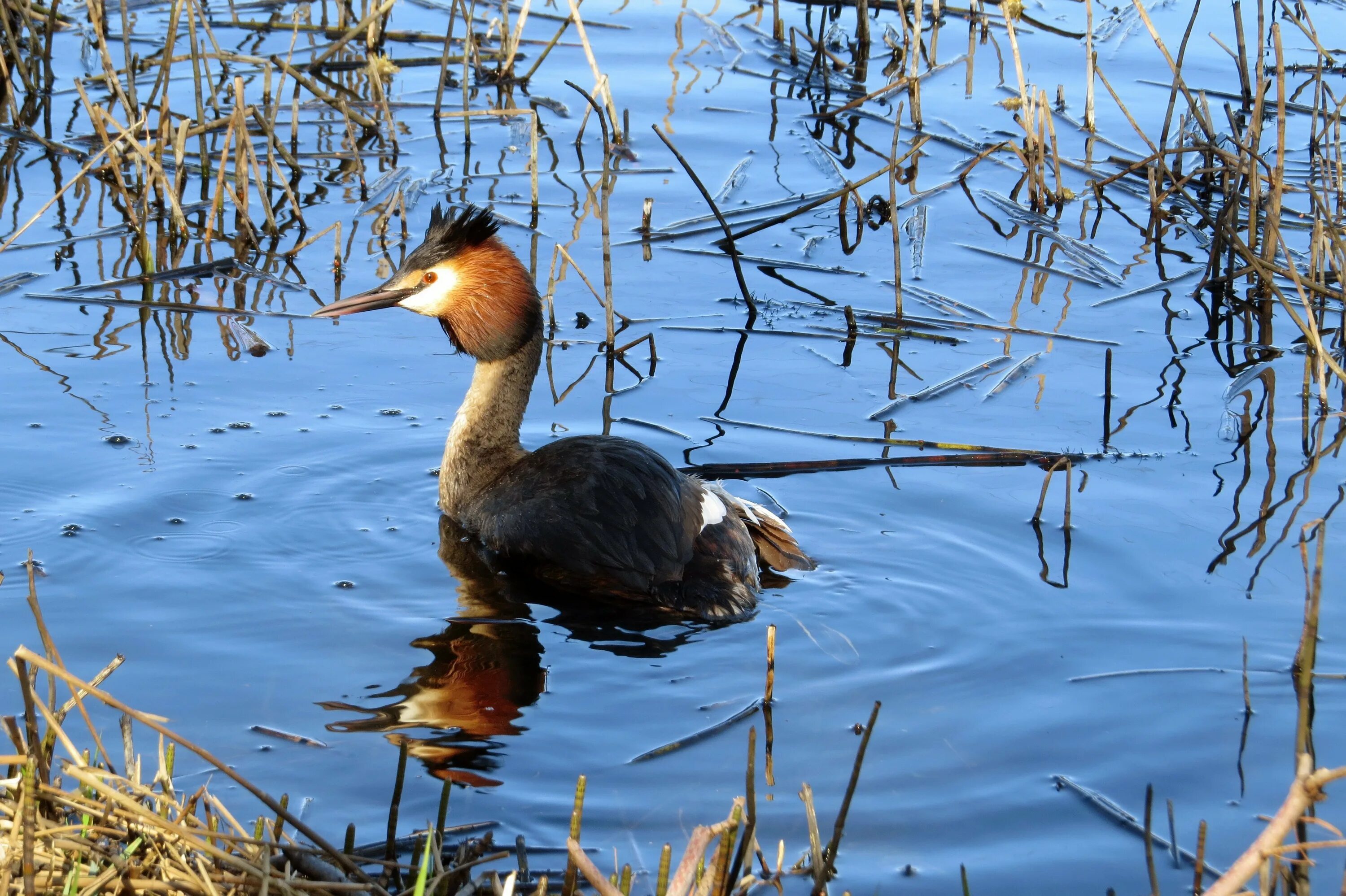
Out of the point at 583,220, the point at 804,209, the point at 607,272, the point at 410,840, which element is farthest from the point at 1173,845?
the point at 583,220

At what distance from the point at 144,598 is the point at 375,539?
2.67 feet

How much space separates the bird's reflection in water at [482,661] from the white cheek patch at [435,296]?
0.86 metres

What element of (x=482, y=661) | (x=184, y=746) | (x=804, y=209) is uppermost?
(x=804, y=209)

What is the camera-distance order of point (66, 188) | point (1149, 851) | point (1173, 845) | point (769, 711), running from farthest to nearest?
point (66, 188)
point (769, 711)
point (1173, 845)
point (1149, 851)

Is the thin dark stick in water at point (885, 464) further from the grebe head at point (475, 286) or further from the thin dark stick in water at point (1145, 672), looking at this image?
the thin dark stick in water at point (1145, 672)

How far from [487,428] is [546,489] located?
603 millimetres

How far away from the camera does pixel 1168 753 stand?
3.68 metres

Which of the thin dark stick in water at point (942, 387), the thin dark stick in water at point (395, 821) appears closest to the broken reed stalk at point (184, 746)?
the thin dark stick in water at point (395, 821)

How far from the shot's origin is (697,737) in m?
3.68

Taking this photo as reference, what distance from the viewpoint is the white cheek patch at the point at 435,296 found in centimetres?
535

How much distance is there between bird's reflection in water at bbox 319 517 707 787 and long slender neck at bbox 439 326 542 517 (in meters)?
0.19

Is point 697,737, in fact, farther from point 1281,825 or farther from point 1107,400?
point 1107,400

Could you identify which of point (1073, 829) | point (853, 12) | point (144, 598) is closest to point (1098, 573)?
point (1073, 829)

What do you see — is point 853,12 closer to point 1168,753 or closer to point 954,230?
point 954,230
